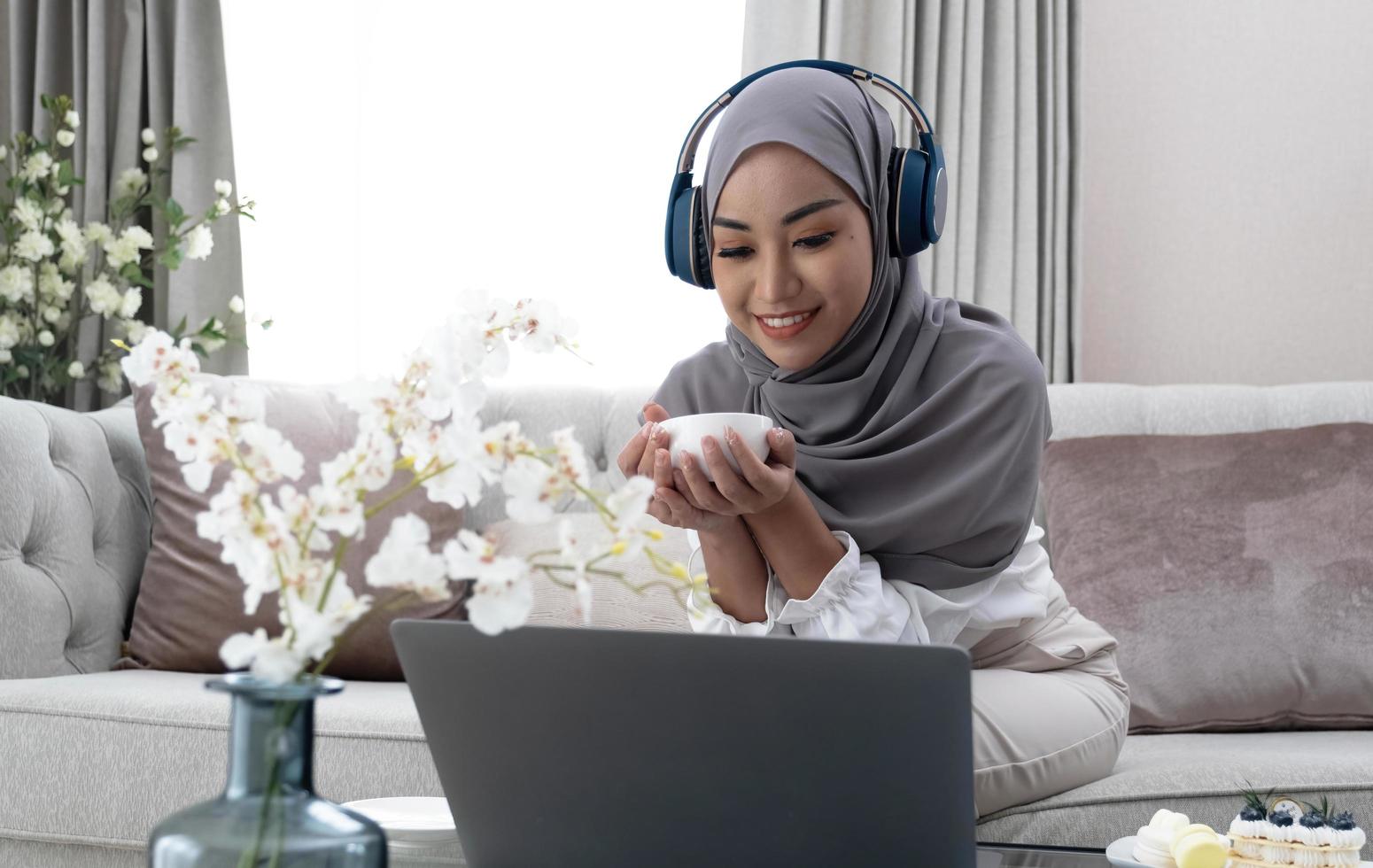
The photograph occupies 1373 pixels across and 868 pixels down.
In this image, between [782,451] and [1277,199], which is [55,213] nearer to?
[782,451]

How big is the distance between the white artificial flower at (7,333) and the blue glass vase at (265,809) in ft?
7.57

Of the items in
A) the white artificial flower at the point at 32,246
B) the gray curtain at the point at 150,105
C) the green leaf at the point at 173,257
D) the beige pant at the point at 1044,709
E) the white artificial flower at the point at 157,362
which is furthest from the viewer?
the gray curtain at the point at 150,105

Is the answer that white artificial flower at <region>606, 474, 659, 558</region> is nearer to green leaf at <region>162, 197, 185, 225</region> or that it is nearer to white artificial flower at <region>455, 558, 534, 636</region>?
white artificial flower at <region>455, 558, 534, 636</region>

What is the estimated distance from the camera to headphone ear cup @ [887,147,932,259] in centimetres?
150

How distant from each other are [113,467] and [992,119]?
1881mm

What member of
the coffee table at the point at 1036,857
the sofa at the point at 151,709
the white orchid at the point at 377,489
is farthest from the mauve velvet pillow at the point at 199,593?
the white orchid at the point at 377,489

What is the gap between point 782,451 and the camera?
1.24 m

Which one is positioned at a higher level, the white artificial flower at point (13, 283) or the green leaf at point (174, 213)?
the green leaf at point (174, 213)

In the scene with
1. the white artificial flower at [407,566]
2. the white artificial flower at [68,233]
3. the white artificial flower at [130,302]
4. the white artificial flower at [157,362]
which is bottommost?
the white artificial flower at [407,566]

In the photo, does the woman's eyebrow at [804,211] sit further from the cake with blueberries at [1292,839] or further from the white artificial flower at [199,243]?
the white artificial flower at [199,243]

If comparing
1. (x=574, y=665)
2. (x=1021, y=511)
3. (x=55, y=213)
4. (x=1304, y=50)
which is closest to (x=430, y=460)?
(x=574, y=665)

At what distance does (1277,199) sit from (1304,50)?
0.32 m

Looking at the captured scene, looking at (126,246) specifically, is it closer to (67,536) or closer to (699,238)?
(67,536)

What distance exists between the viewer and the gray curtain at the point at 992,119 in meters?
2.71
